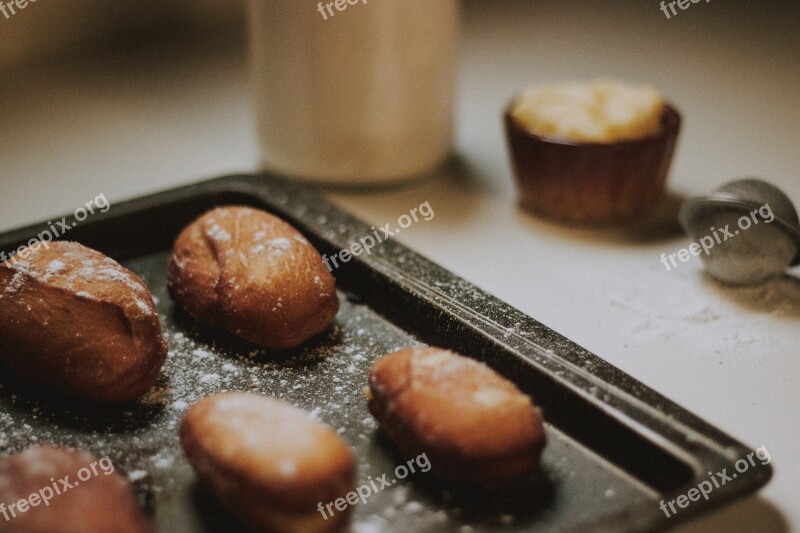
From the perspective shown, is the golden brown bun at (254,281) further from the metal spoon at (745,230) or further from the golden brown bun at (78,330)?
the metal spoon at (745,230)

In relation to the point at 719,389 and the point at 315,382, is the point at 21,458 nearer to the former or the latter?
the point at 315,382

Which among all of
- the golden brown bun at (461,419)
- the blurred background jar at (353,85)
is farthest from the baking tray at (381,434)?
the blurred background jar at (353,85)

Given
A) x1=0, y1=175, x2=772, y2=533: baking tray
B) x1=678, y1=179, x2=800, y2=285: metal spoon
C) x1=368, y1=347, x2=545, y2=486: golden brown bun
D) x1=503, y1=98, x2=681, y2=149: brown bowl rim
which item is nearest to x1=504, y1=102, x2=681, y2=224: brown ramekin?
x1=503, y1=98, x2=681, y2=149: brown bowl rim

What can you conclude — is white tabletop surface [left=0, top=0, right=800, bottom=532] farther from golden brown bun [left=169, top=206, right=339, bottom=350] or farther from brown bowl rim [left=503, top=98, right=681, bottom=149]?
golden brown bun [left=169, top=206, right=339, bottom=350]

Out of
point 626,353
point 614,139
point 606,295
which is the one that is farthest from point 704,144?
point 626,353

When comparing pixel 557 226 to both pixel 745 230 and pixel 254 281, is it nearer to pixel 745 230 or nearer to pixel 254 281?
pixel 745 230

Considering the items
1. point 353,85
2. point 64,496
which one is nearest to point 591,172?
point 353,85

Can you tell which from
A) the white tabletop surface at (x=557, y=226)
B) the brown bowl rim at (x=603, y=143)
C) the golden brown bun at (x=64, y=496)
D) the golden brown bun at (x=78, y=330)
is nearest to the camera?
the golden brown bun at (x=64, y=496)
